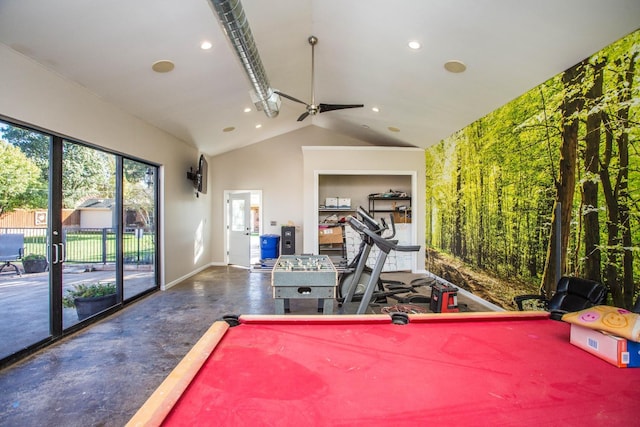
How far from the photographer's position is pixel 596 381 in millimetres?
1106

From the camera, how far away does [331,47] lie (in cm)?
400

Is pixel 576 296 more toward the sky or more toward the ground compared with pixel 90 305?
more toward the sky

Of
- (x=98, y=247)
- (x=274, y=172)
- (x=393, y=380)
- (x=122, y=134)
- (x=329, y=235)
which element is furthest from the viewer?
(x=274, y=172)

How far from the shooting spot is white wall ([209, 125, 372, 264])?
314 inches

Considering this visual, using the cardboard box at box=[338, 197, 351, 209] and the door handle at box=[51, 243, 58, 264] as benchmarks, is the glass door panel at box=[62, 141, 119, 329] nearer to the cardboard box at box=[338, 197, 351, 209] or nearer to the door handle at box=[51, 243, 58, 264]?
the door handle at box=[51, 243, 58, 264]

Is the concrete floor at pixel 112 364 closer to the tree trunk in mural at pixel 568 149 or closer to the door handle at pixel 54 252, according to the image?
the door handle at pixel 54 252

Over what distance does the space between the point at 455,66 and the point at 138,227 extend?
206 inches

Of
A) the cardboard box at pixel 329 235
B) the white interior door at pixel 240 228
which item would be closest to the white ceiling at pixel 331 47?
the white interior door at pixel 240 228

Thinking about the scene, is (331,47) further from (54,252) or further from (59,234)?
(54,252)

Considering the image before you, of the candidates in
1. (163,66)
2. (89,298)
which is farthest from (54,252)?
(163,66)

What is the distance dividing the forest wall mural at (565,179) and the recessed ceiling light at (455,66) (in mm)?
938

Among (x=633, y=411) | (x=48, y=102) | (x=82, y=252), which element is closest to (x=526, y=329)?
(x=633, y=411)

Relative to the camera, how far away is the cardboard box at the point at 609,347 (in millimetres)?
1184

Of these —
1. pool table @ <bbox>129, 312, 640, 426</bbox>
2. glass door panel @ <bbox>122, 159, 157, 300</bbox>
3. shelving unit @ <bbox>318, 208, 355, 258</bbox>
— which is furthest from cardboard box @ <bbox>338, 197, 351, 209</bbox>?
pool table @ <bbox>129, 312, 640, 426</bbox>
